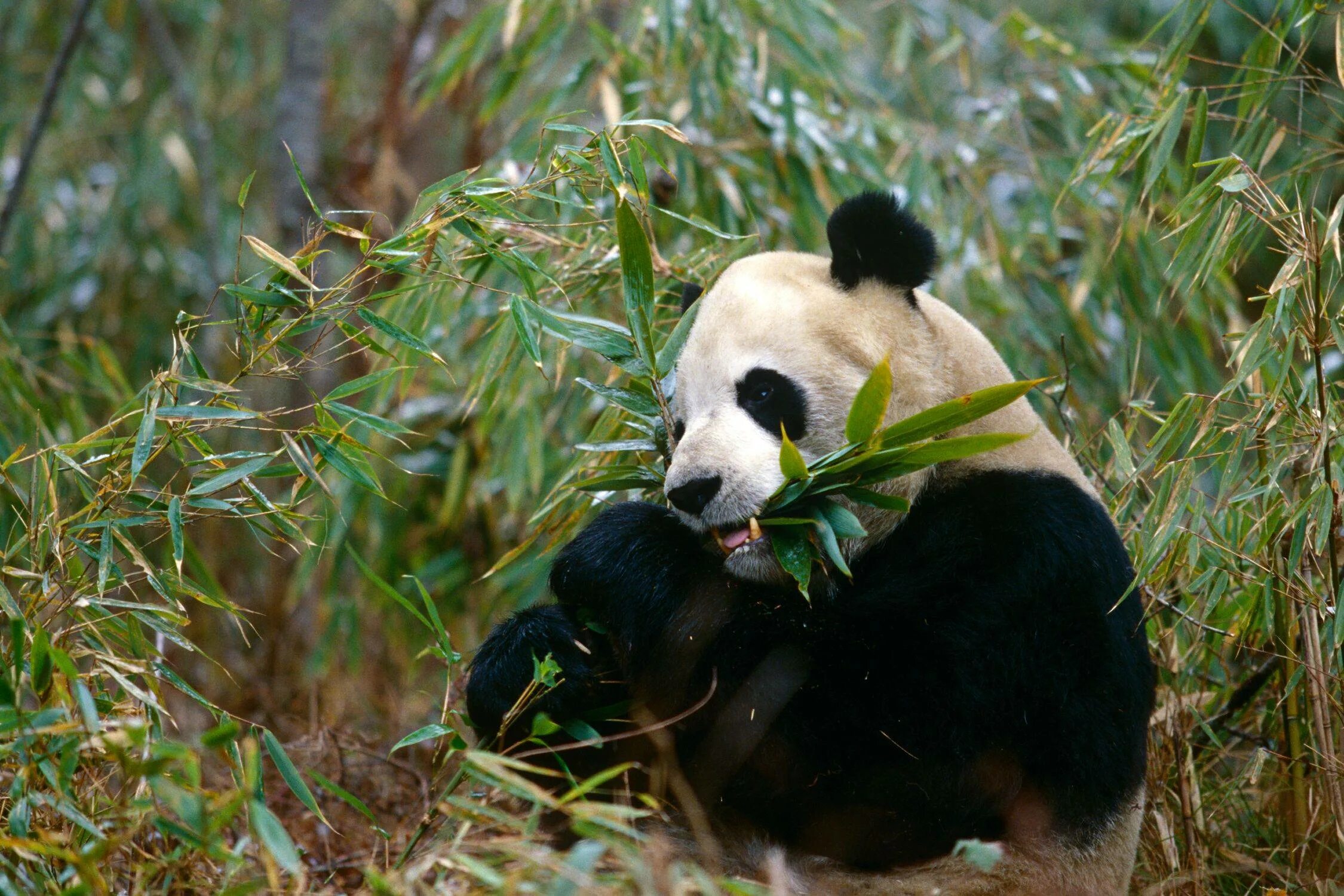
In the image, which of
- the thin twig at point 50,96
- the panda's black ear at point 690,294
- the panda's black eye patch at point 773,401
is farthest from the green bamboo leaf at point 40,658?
the thin twig at point 50,96

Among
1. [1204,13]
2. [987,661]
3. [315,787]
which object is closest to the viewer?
[987,661]

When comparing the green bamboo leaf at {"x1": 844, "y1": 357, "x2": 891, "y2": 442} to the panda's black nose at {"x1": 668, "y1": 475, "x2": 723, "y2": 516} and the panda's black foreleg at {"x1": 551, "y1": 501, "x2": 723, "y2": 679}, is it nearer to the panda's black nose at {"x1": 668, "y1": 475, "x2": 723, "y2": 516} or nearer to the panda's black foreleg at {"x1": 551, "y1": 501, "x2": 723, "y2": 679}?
the panda's black nose at {"x1": 668, "y1": 475, "x2": 723, "y2": 516}

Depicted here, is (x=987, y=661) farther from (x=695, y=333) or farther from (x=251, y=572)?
(x=251, y=572)

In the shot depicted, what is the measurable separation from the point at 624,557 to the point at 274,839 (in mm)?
920

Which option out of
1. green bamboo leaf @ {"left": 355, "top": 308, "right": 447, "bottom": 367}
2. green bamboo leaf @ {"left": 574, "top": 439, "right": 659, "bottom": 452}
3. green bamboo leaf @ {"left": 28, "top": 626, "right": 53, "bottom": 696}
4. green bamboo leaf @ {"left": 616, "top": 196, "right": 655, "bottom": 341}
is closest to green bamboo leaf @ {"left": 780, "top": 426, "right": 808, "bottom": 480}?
green bamboo leaf @ {"left": 616, "top": 196, "right": 655, "bottom": 341}

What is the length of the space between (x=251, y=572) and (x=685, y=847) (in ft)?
17.1

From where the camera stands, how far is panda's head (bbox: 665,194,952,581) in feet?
7.80

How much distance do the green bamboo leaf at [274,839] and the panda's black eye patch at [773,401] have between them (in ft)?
4.04

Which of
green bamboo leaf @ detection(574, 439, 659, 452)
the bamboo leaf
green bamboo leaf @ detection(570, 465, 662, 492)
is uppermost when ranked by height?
the bamboo leaf

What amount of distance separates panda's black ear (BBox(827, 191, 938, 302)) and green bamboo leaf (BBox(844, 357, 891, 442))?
A: 1.78ft

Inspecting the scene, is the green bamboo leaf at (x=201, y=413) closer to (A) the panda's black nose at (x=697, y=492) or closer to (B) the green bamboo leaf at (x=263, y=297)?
(B) the green bamboo leaf at (x=263, y=297)

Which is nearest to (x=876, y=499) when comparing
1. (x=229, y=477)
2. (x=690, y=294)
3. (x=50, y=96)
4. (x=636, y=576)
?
(x=636, y=576)

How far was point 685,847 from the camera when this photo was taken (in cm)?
248

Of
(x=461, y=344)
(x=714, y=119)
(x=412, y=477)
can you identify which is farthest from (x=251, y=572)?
(x=714, y=119)
